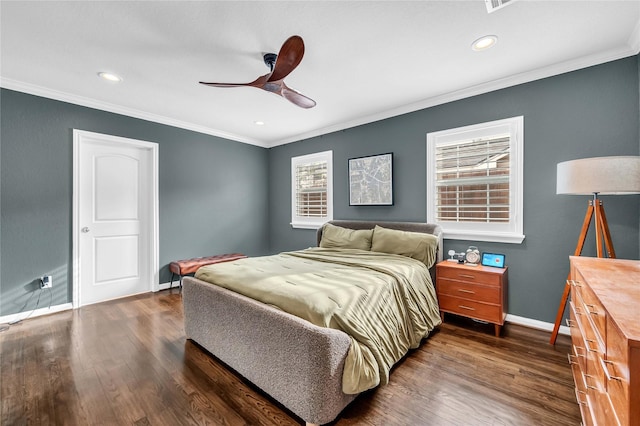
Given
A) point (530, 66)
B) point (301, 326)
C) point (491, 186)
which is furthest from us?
point (491, 186)

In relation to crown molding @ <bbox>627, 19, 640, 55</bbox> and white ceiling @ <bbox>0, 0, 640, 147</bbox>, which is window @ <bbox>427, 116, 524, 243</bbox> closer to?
white ceiling @ <bbox>0, 0, 640, 147</bbox>

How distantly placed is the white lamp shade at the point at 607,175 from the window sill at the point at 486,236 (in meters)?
0.89

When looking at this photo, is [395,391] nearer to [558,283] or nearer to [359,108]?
[558,283]

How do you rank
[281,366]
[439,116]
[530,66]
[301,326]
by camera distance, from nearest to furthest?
[301,326]
[281,366]
[530,66]
[439,116]

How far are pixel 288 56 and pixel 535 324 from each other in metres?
3.40

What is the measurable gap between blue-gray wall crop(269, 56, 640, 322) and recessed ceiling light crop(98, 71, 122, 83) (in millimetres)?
3446

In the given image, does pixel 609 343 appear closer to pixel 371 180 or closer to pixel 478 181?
pixel 478 181

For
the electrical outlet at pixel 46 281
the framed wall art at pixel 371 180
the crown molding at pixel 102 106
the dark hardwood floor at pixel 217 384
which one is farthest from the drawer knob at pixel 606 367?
the crown molding at pixel 102 106

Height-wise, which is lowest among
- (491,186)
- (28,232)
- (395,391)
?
(395,391)

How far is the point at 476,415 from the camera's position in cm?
161

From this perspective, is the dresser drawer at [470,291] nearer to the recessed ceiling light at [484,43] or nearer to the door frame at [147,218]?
the recessed ceiling light at [484,43]

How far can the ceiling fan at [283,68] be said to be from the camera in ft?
5.85

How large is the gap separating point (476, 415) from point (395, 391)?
0.48m

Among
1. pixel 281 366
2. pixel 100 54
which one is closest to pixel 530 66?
pixel 281 366
